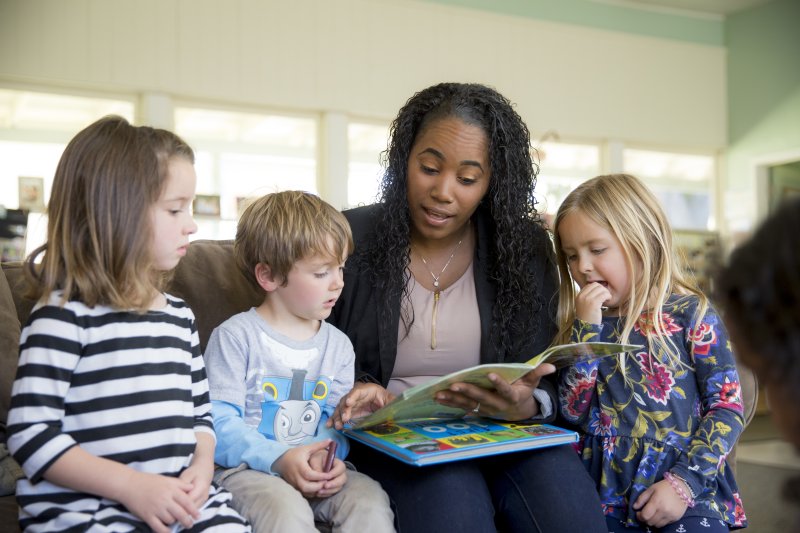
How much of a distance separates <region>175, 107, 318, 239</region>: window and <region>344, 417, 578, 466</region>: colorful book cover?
4218 millimetres

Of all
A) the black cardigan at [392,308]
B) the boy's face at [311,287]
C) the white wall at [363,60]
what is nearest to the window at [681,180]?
the white wall at [363,60]

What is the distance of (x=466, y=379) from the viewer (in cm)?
133

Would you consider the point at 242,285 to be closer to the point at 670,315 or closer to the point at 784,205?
the point at 670,315

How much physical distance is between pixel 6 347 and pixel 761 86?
732cm

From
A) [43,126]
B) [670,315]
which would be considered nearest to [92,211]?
[670,315]

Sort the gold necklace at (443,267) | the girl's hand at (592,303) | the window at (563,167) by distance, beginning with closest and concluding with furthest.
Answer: the girl's hand at (592,303) → the gold necklace at (443,267) → the window at (563,167)

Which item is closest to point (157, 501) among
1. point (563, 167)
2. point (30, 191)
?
point (30, 191)

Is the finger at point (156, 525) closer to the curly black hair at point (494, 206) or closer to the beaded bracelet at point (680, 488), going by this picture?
the curly black hair at point (494, 206)

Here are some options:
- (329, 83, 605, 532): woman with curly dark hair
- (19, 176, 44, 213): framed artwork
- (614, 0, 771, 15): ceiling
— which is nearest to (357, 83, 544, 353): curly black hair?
(329, 83, 605, 532): woman with curly dark hair

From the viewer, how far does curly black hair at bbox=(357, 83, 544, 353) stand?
180cm

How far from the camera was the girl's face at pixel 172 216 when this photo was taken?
4.21 feet

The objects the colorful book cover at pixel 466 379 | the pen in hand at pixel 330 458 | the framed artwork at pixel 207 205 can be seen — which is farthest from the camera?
the framed artwork at pixel 207 205

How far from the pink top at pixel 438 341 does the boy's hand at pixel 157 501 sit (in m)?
0.68

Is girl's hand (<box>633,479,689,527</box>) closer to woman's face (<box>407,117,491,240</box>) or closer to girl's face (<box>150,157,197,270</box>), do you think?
woman's face (<box>407,117,491,240</box>)
